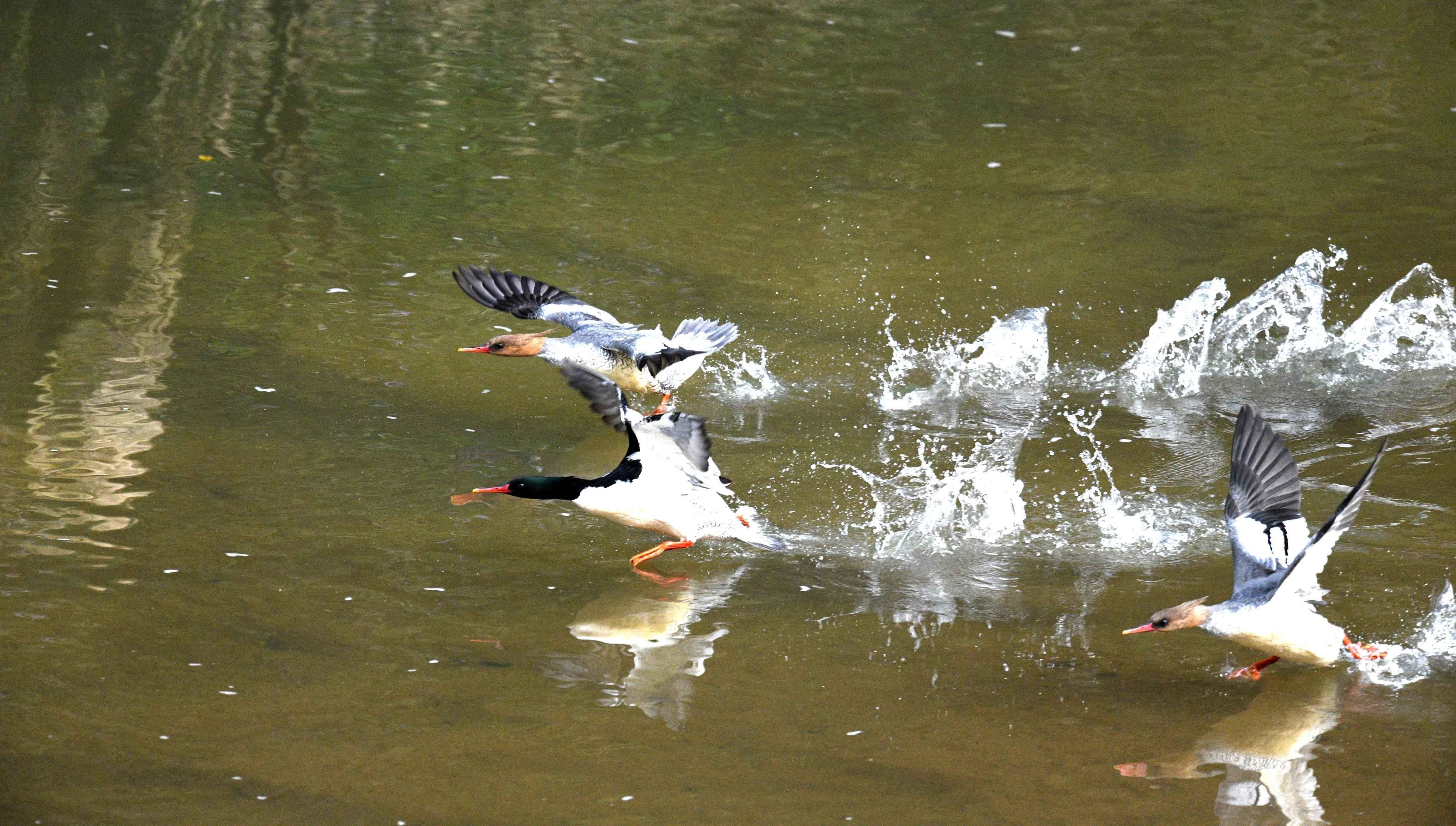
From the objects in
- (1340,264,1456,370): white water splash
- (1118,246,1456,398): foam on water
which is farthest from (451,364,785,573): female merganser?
(1340,264,1456,370): white water splash

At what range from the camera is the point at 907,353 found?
8445 millimetres

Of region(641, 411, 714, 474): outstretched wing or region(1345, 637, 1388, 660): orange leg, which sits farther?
region(641, 411, 714, 474): outstretched wing

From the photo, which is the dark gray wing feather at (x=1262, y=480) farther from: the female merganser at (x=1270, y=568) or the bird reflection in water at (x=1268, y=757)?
the bird reflection in water at (x=1268, y=757)

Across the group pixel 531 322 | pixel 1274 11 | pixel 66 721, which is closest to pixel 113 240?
pixel 531 322

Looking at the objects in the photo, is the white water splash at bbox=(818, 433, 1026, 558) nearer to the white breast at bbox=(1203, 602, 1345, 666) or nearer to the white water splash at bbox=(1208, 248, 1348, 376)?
the white breast at bbox=(1203, 602, 1345, 666)

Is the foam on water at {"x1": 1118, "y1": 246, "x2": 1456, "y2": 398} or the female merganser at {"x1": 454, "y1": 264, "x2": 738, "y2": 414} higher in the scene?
the foam on water at {"x1": 1118, "y1": 246, "x2": 1456, "y2": 398}

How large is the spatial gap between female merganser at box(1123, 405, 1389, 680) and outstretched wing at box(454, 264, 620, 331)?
12.5 ft

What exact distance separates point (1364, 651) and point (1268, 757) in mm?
671

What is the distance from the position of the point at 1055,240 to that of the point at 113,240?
6026 mm

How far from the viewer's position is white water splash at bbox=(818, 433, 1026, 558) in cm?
628

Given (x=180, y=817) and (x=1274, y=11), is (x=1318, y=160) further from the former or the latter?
(x=180, y=817)

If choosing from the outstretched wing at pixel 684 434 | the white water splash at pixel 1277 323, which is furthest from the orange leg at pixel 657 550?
the white water splash at pixel 1277 323

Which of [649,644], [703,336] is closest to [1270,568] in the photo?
[649,644]

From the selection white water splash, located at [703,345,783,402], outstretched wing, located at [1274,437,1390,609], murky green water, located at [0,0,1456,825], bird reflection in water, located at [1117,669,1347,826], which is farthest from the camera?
white water splash, located at [703,345,783,402]
